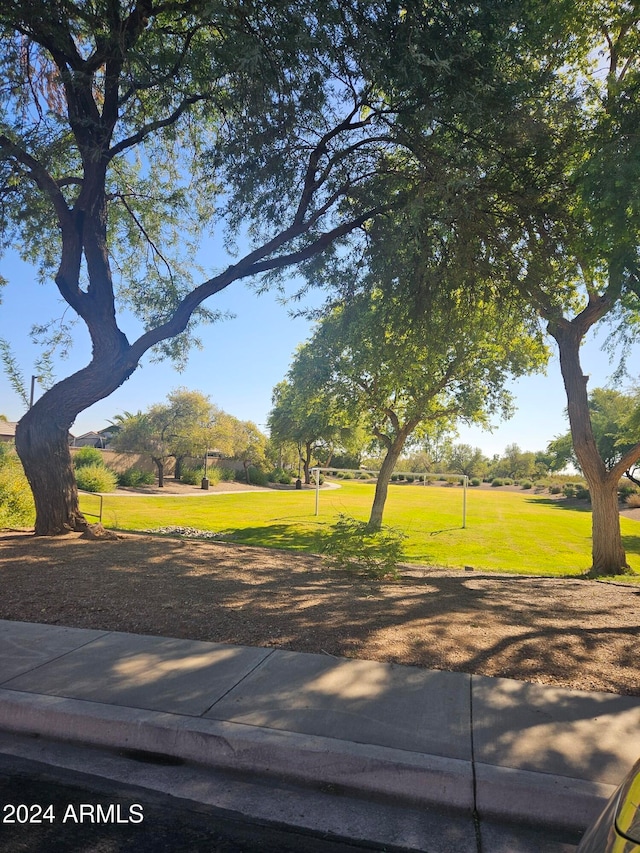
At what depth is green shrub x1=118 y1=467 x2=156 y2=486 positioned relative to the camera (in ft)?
124

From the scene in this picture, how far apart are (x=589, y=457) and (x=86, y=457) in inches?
1185

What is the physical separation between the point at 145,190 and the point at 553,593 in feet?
38.5

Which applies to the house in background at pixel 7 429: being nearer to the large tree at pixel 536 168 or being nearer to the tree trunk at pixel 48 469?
the tree trunk at pixel 48 469

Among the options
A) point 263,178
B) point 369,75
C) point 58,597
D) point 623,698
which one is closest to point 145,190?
point 263,178

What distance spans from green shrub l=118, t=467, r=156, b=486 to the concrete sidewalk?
114 feet

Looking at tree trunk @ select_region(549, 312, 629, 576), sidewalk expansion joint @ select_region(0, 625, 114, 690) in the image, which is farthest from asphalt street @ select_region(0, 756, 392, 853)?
tree trunk @ select_region(549, 312, 629, 576)

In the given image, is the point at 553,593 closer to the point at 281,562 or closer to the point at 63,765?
the point at 281,562

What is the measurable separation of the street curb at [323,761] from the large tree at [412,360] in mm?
6031

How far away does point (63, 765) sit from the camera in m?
3.28

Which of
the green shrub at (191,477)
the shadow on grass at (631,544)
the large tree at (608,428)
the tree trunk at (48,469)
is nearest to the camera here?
the tree trunk at (48,469)

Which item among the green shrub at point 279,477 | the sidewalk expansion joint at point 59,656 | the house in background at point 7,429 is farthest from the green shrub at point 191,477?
the sidewalk expansion joint at point 59,656

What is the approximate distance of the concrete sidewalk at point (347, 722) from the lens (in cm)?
302

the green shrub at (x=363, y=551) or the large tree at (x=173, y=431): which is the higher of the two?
the large tree at (x=173, y=431)

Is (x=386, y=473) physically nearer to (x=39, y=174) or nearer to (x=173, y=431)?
(x=39, y=174)
